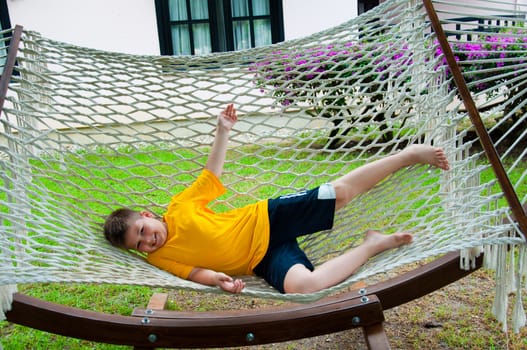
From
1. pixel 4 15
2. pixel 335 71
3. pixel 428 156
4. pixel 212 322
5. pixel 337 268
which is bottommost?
pixel 212 322

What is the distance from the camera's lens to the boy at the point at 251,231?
61.7 inches

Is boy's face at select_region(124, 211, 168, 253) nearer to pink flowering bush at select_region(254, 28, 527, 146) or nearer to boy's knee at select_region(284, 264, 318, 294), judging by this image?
boy's knee at select_region(284, 264, 318, 294)

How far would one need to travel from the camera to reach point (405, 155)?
1683mm

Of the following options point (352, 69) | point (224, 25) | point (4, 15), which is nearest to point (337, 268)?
point (352, 69)

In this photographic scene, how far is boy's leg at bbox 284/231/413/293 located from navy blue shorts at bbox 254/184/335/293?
11 cm

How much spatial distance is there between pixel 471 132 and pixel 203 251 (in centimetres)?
341

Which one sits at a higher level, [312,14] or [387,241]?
[312,14]

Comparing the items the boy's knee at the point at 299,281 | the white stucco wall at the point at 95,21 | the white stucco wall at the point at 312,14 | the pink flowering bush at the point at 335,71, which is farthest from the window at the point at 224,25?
the boy's knee at the point at 299,281

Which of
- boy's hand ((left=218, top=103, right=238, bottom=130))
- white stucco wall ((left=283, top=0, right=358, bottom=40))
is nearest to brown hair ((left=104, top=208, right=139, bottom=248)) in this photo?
boy's hand ((left=218, top=103, right=238, bottom=130))

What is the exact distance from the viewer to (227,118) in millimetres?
1815

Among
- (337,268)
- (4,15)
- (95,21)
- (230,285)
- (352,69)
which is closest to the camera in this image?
(230,285)

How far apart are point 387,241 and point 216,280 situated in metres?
0.53

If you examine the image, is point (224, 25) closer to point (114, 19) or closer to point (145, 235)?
point (114, 19)

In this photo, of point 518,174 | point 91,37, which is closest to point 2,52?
point 91,37
